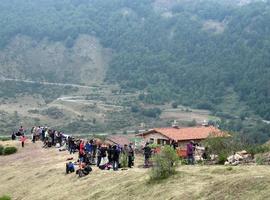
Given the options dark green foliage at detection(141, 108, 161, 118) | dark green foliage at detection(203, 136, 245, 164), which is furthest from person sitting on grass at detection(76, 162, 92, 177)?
dark green foliage at detection(141, 108, 161, 118)

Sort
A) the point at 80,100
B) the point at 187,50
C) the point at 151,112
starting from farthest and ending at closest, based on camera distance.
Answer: the point at 187,50
the point at 80,100
the point at 151,112

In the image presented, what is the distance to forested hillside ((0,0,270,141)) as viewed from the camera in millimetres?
136750

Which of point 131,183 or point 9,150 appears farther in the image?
point 9,150

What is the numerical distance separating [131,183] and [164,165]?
1.57 meters

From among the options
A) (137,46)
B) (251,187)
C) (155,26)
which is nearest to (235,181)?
(251,187)

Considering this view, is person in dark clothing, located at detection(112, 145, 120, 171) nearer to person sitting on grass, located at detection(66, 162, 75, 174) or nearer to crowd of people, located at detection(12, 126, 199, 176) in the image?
crowd of people, located at detection(12, 126, 199, 176)

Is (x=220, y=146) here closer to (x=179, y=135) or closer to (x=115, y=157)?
(x=115, y=157)

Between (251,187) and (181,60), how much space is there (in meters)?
145

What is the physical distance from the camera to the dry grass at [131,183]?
19.6 meters

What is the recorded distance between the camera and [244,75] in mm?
141000

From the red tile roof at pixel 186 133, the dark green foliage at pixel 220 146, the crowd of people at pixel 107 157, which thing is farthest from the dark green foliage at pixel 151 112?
the crowd of people at pixel 107 157

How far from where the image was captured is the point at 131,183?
2412 centimetres

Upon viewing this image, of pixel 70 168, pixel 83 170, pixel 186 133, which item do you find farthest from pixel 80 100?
pixel 83 170

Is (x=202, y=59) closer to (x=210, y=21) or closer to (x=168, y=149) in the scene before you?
(x=210, y=21)
